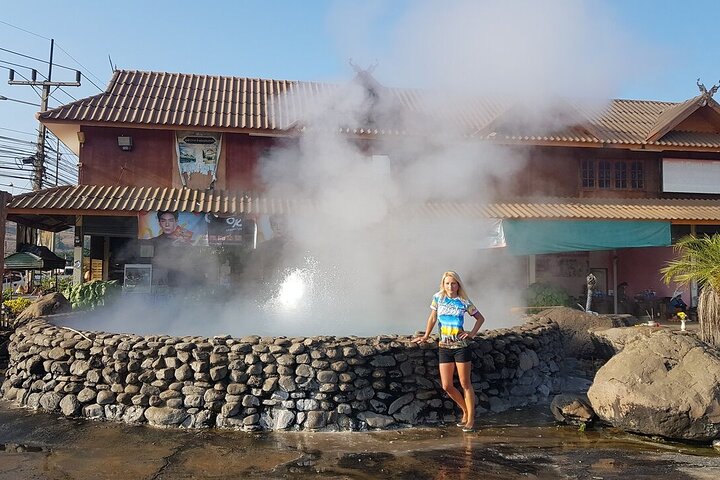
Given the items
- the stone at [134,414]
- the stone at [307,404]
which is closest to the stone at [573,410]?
the stone at [307,404]

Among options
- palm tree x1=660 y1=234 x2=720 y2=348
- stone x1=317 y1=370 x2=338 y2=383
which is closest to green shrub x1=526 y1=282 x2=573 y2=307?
palm tree x1=660 y1=234 x2=720 y2=348

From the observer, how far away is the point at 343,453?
5.21 metres

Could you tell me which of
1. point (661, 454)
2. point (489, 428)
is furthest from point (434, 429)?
point (661, 454)

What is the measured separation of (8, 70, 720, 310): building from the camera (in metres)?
11.9

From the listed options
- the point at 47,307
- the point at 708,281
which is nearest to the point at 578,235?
the point at 708,281

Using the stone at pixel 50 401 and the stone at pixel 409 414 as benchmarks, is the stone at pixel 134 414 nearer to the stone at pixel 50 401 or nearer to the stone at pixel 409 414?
the stone at pixel 50 401

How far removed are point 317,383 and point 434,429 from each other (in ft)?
4.68

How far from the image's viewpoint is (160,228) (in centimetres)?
1123

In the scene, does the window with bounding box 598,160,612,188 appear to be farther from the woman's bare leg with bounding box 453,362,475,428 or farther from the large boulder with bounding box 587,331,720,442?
the woman's bare leg with bounding box 453,362,475,428

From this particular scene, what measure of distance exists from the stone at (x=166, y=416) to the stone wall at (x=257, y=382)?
0.04 feet

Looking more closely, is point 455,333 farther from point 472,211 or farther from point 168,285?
point 168,285

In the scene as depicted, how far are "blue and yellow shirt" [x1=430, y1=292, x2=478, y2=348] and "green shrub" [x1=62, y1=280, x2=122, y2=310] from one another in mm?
7982

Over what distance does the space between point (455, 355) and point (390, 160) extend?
795 centimetres

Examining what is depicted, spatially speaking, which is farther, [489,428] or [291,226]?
[291,226]
